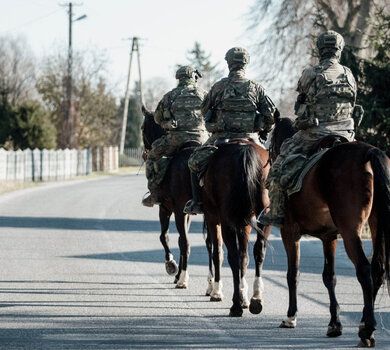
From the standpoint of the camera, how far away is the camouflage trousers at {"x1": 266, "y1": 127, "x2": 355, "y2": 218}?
28.9 ft

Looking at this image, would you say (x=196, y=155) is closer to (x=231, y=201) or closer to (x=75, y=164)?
(x=231, y=201)

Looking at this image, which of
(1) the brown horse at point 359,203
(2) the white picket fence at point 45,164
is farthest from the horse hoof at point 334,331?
(2) the white picket fence at point 45,164

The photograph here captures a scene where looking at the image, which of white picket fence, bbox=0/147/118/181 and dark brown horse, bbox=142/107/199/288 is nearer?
dark brown horse, bbox=142/107/199/288

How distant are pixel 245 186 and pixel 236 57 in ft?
5.47

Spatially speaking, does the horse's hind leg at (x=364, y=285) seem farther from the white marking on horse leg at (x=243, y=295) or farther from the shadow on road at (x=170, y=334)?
the white marking on horse leg at (x=243, y=295)

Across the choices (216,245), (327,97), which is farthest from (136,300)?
(327,97)

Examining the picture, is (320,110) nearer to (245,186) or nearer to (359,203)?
(245,186)

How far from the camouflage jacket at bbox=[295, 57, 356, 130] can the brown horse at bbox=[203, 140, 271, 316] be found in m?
1.07

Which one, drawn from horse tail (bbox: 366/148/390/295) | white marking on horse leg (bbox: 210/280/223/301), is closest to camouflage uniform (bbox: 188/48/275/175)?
white marking on horse leg (bbox: 210/280/223/301)

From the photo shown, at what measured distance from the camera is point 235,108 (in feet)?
34.8

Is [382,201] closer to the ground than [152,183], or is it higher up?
higher up

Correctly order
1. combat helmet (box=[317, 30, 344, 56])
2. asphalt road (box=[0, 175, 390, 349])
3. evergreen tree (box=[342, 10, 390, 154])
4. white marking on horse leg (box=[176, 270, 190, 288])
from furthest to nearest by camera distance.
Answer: evergreen tree (box=[342, 10, 390, 154])
white marking on horse leg (box=[176, 270, 190, 288])
combat helmet (box=[317, 30, 344, 56])
asphalt road (box=[0, 175, 390, 349])

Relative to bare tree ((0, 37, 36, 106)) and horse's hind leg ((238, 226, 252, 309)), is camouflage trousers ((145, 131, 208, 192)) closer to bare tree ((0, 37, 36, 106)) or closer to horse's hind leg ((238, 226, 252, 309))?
horse's hind leg ((238, 226, 252, 309))

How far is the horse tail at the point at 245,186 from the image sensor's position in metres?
9.85
